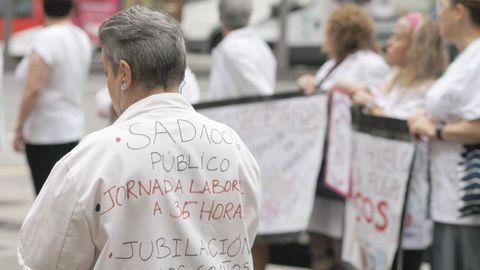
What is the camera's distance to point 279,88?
2067cm

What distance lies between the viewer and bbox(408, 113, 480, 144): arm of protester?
5.05 m

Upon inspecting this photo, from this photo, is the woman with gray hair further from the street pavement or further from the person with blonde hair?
the street pavement

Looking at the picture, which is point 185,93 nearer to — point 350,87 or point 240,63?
point 240,63

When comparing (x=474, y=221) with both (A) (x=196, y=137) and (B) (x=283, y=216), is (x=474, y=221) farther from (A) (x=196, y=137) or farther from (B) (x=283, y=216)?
(A) (x=196, y=137)

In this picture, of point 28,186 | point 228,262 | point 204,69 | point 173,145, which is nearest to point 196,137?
point 173,145

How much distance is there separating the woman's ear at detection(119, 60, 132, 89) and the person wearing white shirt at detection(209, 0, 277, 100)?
12.6 feet

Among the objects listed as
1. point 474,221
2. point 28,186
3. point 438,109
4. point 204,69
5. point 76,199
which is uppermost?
point 76,199

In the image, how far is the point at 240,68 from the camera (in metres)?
6.70

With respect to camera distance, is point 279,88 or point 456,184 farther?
point 279,88

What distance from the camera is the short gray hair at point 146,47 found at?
285 cm

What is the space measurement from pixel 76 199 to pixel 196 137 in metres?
0.36

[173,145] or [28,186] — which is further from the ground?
[173,145]

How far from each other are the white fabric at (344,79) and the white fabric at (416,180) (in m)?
0.59

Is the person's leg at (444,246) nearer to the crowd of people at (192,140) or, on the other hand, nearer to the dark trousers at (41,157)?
the crowd of people at (192,140)
